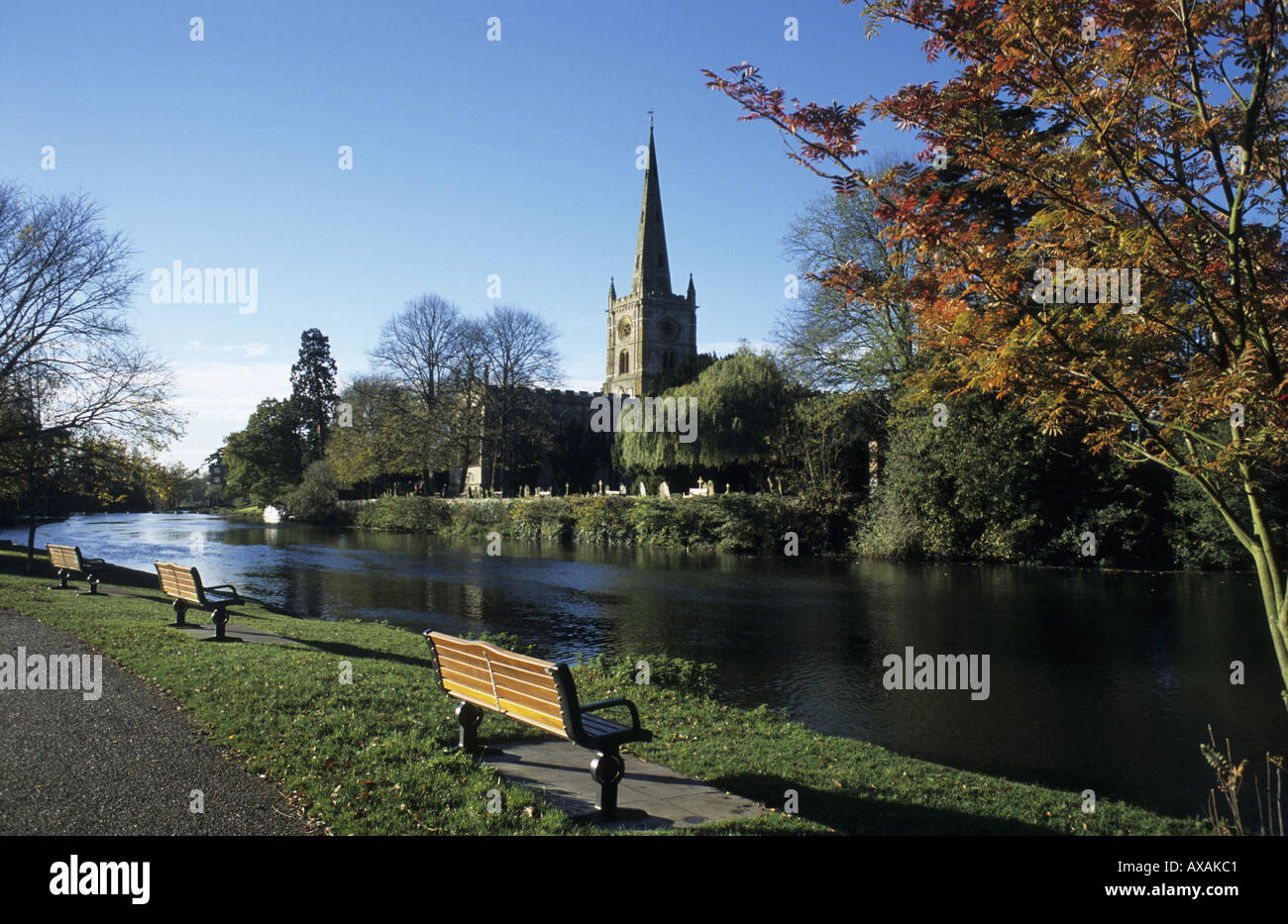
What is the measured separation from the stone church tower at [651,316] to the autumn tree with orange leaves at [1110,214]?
87109mm

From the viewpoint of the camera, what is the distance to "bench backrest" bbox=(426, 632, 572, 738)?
5594 mm

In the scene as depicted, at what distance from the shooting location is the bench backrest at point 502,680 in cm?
559

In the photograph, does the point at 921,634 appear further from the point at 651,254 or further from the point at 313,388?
the point at 651,254

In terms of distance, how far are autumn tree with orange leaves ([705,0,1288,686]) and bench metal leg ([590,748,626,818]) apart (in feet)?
11.3

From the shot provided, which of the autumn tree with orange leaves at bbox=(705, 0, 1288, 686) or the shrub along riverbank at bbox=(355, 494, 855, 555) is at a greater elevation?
the autumn tree with orange leaves at bbox=(705, 0, 1288, 686)

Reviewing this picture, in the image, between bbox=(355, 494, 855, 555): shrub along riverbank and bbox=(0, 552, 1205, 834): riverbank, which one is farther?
bbox=(355, 494, 855, 555): shrub along riverbank

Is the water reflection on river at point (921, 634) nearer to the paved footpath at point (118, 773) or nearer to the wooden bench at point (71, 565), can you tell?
the wooden bench at point (71, 565)

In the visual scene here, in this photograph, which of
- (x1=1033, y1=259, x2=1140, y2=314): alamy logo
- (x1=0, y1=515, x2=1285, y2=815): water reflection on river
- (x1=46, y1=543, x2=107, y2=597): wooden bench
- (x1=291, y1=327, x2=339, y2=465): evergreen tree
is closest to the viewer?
(x1=1033, y1=259, x2=1140, y2=314): alamy logo

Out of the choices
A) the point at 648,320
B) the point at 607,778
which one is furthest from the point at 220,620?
the point at 648,320

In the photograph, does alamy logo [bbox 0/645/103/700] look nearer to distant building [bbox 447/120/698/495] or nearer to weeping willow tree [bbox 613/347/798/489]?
weeping willow tree [bbox 613/347/798/489]
